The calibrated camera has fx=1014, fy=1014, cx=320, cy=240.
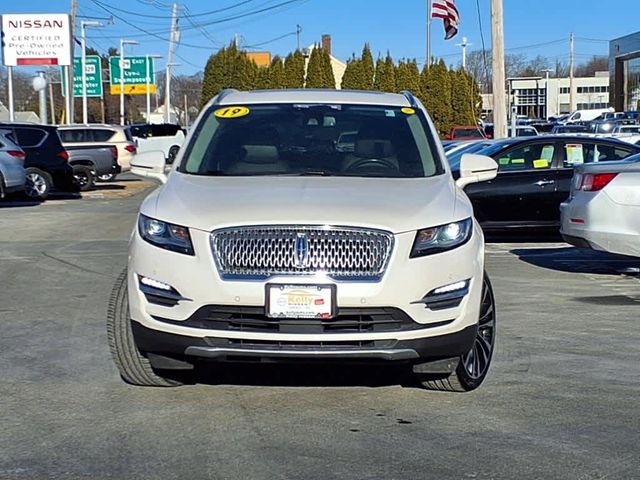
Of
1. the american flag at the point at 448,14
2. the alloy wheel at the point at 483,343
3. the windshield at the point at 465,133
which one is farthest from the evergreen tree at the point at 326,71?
the alloy wheel at the point at 483,343

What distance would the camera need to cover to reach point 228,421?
541 cm

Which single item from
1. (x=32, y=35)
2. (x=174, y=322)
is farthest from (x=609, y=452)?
(x=32, y=35)

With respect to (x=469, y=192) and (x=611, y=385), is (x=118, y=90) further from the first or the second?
(x=611, y=385)

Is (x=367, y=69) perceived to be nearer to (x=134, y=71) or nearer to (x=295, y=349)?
(x=134, y=71)

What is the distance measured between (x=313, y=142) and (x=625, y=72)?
85.2 metres

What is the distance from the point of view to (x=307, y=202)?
17.6 ft

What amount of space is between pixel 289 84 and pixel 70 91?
38.5ft

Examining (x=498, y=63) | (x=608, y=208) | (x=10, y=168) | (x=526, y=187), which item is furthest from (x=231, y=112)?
(x=498, y=63)

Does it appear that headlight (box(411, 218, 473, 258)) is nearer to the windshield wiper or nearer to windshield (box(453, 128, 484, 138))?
the windshield wiper

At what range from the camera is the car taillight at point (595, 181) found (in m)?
10.4

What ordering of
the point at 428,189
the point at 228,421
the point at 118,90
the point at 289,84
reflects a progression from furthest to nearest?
1. the point at 118,90
2. the point at 289,84
3. the point at 428,189
4. the point at 228,421

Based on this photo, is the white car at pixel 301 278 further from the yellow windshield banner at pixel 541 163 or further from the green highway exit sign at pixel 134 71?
the green highway exit sign at pixel 134 71

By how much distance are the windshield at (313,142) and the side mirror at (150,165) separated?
0.39 metres

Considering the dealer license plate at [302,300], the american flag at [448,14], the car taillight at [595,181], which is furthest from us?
the american flag at [448,14]
